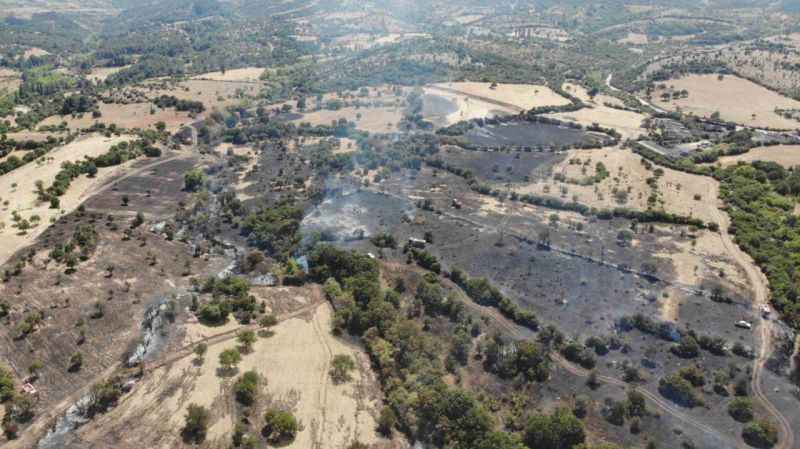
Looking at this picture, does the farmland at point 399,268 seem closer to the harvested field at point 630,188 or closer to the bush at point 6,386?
the bush at point 6,386

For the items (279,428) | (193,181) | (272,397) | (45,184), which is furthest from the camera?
(193,181)

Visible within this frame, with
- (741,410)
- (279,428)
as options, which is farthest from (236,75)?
(741,410)

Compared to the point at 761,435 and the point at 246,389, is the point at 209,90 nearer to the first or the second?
the point at 246,389

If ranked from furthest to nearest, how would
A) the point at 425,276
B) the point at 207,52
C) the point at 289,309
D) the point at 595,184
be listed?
the point at 207,52 → the point at 595,184 → the point at 425,276 → the point at 289,309

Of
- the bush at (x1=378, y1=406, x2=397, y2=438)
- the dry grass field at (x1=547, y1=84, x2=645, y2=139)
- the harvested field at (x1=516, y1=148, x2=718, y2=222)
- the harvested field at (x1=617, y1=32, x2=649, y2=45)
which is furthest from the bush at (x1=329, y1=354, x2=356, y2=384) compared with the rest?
the harvested field at (x1=617, y1=32, x2=649, y2=45)

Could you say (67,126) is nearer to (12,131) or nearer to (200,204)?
(12,131)

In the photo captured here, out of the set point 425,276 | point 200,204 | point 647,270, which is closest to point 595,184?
point 647,270
